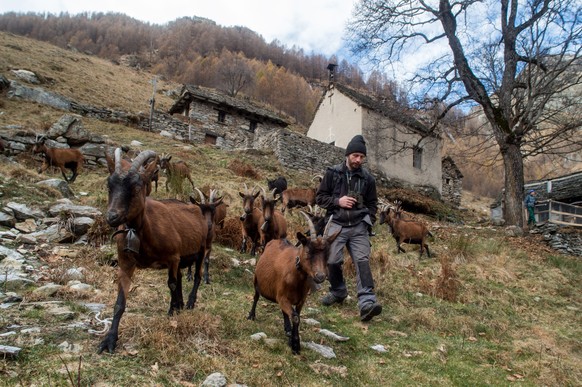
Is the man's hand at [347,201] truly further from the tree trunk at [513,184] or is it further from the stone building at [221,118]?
the stone building at [221,118]

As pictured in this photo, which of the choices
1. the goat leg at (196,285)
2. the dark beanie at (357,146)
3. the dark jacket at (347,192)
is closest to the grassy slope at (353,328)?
the goat leg at (196,285)

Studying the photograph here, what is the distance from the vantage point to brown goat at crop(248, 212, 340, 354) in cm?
447

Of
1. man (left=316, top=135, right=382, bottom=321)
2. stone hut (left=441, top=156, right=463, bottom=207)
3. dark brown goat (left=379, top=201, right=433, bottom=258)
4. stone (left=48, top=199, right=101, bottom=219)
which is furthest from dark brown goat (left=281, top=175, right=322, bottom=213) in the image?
stone hut (left=441, top=156, right=463, bottom=207)

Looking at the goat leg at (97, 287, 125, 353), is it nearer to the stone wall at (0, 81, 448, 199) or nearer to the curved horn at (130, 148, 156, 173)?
the curved horn at (130, 148, 156, 173)

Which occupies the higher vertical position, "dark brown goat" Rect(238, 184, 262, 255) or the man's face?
the man's face

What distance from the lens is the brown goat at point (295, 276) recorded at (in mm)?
4469

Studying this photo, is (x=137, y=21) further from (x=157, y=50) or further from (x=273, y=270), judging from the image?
(x=273, y=270)

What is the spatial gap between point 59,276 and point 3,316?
1712 mm

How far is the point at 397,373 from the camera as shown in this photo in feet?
14.7

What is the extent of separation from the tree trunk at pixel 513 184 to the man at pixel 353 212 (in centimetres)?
1263

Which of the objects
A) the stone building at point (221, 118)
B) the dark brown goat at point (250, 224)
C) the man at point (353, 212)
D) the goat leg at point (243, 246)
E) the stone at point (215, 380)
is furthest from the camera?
the stone building at point (221, 118)

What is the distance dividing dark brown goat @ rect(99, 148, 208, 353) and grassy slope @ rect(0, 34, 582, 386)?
0.38 m

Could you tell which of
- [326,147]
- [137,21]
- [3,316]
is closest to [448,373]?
[3,316]

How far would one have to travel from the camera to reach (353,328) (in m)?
5.93
